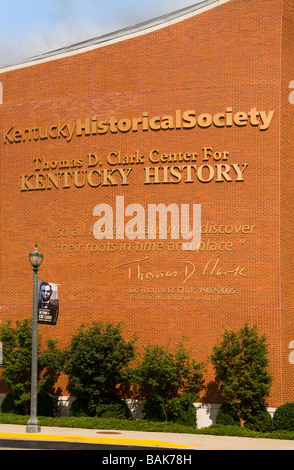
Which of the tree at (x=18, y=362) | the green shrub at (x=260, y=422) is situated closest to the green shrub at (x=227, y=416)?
the green shrub at (x=260, y=422)

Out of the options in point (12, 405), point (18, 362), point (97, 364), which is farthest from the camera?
point (12, 405)

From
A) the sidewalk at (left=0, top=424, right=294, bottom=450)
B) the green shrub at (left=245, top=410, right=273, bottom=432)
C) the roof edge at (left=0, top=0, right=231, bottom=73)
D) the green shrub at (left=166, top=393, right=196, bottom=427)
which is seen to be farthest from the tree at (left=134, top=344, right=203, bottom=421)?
the roof edge at (left=0, top=0, right=231, bottom=73)

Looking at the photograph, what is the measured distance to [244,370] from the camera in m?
27.1

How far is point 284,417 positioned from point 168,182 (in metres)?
10.7

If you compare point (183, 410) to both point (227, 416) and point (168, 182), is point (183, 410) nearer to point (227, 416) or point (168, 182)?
point (227, 416)

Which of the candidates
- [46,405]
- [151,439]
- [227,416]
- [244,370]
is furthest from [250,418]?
[46,405]

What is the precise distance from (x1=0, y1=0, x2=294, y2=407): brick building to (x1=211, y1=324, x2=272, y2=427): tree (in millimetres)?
897

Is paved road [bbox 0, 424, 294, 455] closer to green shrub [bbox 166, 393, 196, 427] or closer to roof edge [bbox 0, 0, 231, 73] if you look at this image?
green shrub [bbox 166, 393, 196, 427]

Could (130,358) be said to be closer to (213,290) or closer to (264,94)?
(213,290)

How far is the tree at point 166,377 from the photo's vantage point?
2784cm

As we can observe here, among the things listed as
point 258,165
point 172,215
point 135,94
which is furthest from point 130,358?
point 135,94

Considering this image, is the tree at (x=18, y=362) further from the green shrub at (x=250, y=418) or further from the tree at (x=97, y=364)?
the green shrub at (x=250, y=418)

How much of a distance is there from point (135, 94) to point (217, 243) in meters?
7.59

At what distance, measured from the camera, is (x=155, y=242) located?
30.4m
